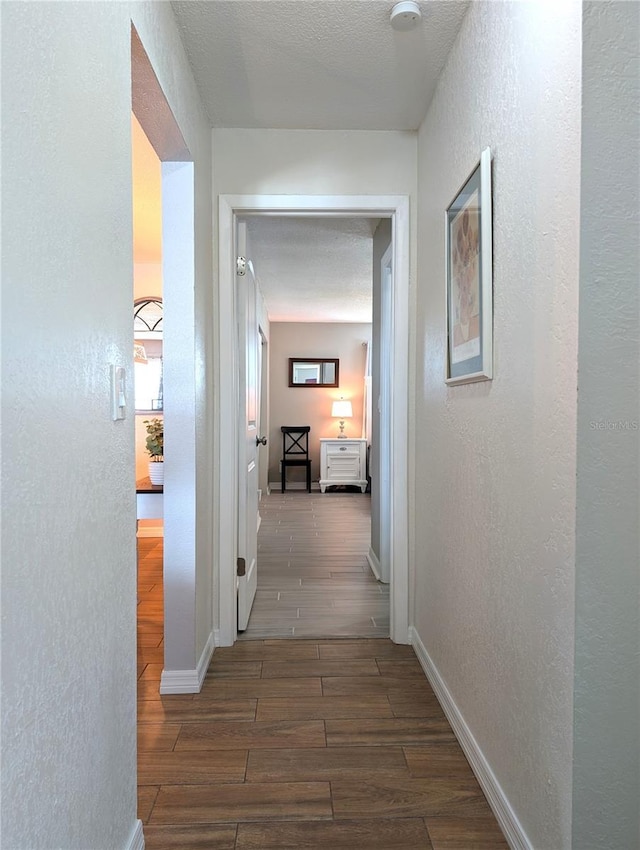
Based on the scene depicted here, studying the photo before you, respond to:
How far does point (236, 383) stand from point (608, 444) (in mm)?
1934

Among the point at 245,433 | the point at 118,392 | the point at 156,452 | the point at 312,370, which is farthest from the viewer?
the point at 312,370

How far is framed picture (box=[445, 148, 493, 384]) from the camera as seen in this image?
166 cm

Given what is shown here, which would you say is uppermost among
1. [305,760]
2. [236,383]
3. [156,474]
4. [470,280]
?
[470,280]

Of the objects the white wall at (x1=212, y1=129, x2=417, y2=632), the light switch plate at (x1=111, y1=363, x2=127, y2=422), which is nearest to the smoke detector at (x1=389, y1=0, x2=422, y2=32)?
the white wall at (x1=212, y1=129, x2=417, y2=632)

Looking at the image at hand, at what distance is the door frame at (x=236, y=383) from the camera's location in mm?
2697

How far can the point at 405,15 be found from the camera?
189cm

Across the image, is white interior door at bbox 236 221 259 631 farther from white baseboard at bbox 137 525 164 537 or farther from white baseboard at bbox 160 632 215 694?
white baseboard at bbox 137 525 164 537

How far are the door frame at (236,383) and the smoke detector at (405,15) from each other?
823 mm

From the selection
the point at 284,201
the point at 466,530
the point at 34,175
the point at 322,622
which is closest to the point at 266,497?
the point at 322,622

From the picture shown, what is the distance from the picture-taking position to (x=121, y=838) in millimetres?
1349

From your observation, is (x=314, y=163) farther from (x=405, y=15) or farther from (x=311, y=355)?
(x=311, y=355)

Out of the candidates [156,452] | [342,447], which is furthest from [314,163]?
[342,447]

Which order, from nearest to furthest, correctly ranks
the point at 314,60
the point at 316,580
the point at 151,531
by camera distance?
the point at 314,60, the point at 316,580, the point at 151,531

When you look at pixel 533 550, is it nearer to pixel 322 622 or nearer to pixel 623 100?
pixel 623 100
